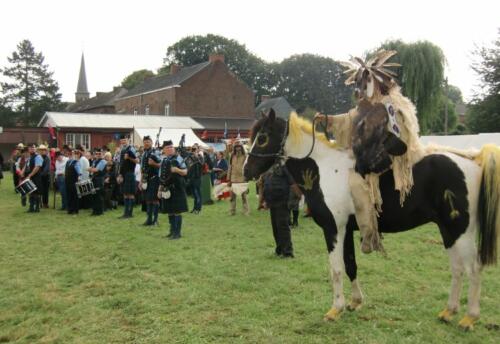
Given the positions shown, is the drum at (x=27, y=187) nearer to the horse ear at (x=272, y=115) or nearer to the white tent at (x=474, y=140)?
the horse ear at (x=272, y=115)

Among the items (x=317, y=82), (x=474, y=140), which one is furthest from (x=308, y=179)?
(x=317, y=82)

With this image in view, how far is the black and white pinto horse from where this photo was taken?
15.4 feet

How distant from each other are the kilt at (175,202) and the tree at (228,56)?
205ft

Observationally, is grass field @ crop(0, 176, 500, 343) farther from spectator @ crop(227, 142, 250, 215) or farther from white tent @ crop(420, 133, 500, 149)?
white tent @ crop(420, 133, 500, 149)

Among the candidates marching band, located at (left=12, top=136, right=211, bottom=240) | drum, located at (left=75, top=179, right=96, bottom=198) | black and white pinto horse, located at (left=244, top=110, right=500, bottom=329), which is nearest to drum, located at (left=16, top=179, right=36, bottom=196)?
marching band, located at (left=12, top=136, right=211, bottom=240)

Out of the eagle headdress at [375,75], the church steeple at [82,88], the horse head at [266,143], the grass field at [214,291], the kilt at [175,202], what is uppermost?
the church steeple at [82,88]

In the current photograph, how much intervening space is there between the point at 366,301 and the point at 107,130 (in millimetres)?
37968

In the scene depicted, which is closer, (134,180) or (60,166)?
(134,180)

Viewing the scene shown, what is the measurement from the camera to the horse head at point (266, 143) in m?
5.44

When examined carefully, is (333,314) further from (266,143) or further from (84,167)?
(84,167)

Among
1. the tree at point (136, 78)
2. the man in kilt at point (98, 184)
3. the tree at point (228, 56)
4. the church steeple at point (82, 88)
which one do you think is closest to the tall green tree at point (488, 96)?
the man in kilt at point (98, 184)

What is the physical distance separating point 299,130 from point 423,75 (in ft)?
90.6

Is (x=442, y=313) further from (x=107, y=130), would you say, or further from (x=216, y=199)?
(x=107, y=130)

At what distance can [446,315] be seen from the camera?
4.96 meters
